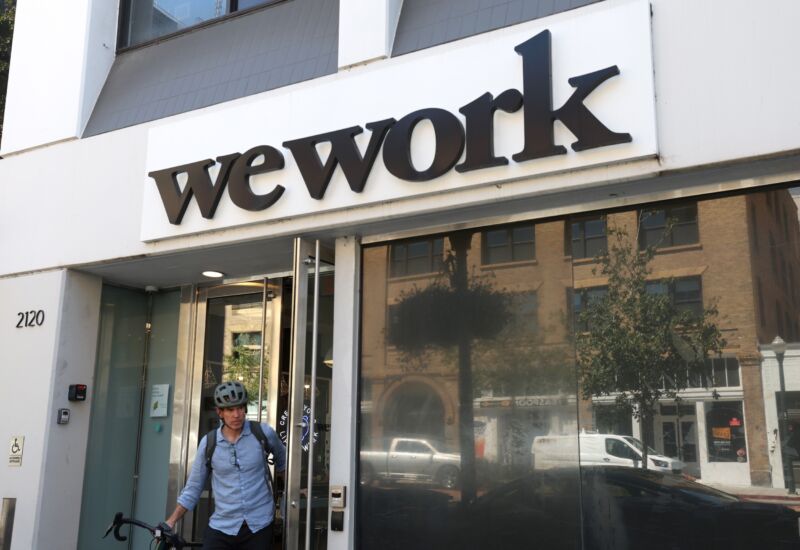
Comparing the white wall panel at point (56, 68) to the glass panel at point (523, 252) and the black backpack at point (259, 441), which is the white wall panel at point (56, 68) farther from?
the glass panel at point (523, 252)

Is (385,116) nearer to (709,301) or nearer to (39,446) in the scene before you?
(709,301)

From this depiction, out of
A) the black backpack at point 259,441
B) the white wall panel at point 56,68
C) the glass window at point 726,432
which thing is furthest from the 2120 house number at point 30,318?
the glass window at point 726,432

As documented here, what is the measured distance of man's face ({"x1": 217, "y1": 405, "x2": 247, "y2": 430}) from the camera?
5695 mm

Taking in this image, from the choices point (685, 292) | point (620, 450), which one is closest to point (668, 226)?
point (685, 292)

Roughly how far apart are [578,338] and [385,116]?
7.26ft

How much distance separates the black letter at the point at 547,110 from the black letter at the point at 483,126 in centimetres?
11

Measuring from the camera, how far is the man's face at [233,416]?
18.7 feet

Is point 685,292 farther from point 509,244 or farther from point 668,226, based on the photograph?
point 509,244

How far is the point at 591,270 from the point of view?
19.0 feet

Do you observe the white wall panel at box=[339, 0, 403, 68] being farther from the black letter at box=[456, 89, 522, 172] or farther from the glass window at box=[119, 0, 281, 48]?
the glass window at box=[119, 0, 281, 48]

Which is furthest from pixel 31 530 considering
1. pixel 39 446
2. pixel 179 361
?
pixel 179 361

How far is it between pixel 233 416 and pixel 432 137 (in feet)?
8.09

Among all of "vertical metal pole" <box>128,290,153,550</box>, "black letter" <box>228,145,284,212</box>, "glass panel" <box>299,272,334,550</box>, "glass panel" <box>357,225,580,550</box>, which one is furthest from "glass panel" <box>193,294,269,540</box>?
"glass panel" <box>357,225,580,550</box>

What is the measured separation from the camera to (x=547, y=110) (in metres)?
5.46
